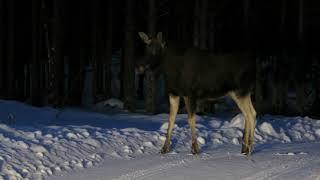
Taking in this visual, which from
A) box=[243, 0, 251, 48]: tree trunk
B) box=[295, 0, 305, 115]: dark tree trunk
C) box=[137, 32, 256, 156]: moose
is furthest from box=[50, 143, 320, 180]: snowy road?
box=[295, 0, 305, 115]: dark tree trunk

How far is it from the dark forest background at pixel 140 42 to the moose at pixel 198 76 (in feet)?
27.4

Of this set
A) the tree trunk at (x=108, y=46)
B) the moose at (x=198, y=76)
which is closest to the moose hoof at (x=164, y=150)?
the moose at (x=198, y=76)

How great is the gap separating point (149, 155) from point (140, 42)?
16.6m

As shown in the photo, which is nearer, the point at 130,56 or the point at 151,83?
the point at 151,83

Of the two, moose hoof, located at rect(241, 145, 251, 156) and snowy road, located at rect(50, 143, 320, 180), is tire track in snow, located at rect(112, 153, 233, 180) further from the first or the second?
moose hoof, located at rect(241, 145, 251, 156)

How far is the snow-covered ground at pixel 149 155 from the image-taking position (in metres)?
9.00

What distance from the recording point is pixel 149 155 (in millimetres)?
10703

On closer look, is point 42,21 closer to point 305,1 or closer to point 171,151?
point 305,1

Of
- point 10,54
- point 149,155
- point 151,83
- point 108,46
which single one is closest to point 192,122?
point 149,155

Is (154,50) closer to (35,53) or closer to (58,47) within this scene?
(58,47)

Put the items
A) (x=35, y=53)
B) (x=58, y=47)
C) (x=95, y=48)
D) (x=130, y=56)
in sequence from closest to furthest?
(x=130, y=56) < (x=58, y=47) < (x=35, y=53) < (x=95, y=48)

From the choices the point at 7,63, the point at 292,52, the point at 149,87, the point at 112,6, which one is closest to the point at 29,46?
Answer: the point at 7,63

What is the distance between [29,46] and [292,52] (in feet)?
41.2

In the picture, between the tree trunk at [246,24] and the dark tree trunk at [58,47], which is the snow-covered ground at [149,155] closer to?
the tree trunk at [246,24]
